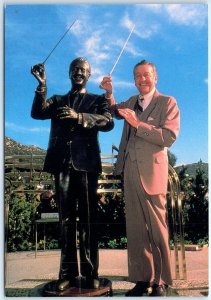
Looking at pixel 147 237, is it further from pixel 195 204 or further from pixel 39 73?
pixel 39 73

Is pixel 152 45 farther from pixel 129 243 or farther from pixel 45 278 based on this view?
pixel 45 278

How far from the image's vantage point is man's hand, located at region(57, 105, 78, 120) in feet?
11.8

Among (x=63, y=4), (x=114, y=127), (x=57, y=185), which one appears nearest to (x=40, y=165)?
(x=57, y=185)

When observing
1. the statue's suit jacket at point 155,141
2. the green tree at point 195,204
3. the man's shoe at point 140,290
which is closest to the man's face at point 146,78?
the statue's suit jacket at point 155,141

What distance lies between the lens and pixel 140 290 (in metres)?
3.49

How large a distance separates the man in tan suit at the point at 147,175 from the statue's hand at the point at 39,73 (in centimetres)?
49

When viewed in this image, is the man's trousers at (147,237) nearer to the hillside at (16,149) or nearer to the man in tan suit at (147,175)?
the man in tan suit at (147,175)

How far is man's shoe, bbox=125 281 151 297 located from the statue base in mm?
151

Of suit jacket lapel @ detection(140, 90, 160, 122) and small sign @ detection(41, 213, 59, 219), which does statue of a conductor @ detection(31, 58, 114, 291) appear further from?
suit jacket lapel @ detection(140, 90, 160, 122)

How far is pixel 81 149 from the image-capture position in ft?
11.9

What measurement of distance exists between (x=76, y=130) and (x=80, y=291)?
123 cm

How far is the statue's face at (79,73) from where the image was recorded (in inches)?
144

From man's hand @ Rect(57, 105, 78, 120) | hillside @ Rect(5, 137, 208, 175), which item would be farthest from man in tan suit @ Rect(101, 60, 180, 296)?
hillside @ Rect(5, 137, 208, 175)

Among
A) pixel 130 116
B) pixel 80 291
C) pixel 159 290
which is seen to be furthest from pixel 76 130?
pixel 159 290
